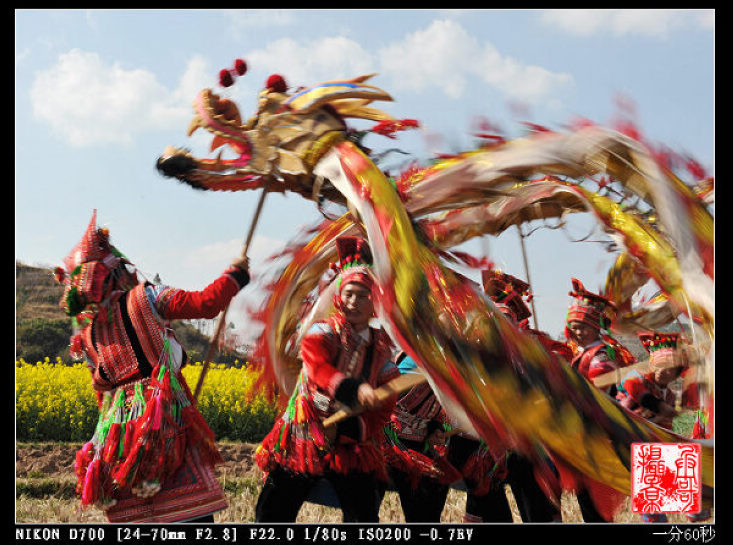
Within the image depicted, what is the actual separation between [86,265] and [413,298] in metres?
1.84

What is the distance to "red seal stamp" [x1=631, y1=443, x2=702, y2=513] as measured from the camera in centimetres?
353

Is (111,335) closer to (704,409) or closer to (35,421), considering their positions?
(704,409)

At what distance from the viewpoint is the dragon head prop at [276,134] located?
400 cm

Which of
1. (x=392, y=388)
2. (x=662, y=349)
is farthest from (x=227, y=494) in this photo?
(x=662, y=349)

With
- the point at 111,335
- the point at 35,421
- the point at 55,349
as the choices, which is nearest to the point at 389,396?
the point at 111,335

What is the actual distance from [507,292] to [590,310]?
27.5 inches

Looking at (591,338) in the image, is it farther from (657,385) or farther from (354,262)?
(354,262)

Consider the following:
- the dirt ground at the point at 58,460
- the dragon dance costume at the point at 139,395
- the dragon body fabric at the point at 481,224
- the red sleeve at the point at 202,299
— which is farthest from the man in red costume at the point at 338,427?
the dirt ground at the point at 58,460

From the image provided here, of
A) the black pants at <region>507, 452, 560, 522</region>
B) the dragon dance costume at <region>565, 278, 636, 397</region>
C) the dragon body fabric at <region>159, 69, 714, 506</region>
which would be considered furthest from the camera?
the dragon dance costume at <region>565, 278, 636, 397</region>

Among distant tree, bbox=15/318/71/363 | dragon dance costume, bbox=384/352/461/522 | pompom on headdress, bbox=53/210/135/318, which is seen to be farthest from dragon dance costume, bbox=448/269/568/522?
distant tree, bbox=15/318/71/363

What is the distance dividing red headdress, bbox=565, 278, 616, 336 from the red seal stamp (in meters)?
1.87

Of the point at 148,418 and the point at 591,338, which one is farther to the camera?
the point at 591,338

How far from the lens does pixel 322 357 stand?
378 centimetres

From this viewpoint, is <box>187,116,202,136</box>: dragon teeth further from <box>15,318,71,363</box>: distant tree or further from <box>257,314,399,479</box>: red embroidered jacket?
<box>15,318,71,363</box>: distant tree
